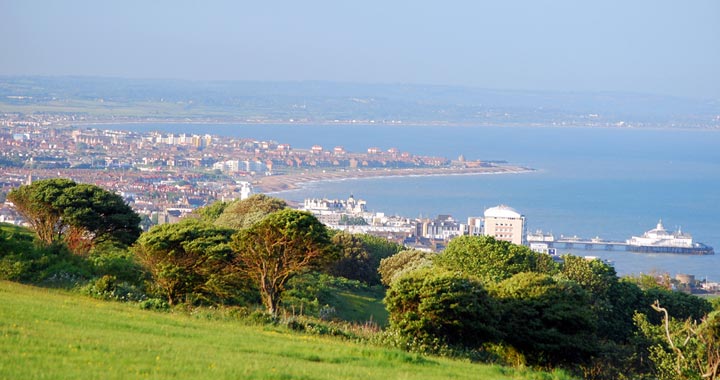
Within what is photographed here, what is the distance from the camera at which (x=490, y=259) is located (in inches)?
961

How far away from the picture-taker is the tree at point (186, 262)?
1822 centimetres

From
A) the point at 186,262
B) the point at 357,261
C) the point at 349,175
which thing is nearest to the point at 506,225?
the point at 357,261

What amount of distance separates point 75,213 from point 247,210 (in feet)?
35.9

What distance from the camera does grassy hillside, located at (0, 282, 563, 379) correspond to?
8.75m

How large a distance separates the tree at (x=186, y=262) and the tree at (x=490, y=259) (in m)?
7.15

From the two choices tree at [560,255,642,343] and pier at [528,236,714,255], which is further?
pier at [528,236,714,255]

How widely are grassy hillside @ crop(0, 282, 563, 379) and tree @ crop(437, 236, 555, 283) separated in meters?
11.1

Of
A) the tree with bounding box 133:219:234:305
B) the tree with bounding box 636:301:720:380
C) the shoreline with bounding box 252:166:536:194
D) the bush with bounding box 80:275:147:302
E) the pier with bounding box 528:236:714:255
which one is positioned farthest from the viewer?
the shoreline with bounding box 252:166:536:194

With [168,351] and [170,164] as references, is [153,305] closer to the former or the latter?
[168,351]

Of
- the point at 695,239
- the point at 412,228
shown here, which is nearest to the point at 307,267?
the point at 412,228

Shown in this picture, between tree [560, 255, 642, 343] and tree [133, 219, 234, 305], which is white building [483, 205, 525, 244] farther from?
tree [133, 219, 234, 305]

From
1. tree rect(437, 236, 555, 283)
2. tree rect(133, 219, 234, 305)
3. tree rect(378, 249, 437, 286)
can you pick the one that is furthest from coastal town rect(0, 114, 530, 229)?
tree rect(133, 219, 234, 305)

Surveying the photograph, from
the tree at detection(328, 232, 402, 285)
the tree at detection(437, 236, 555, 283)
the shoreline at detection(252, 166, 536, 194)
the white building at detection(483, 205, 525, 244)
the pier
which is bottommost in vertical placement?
the pier

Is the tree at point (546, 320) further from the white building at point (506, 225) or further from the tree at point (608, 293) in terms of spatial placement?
the white building at point (506, 225)
